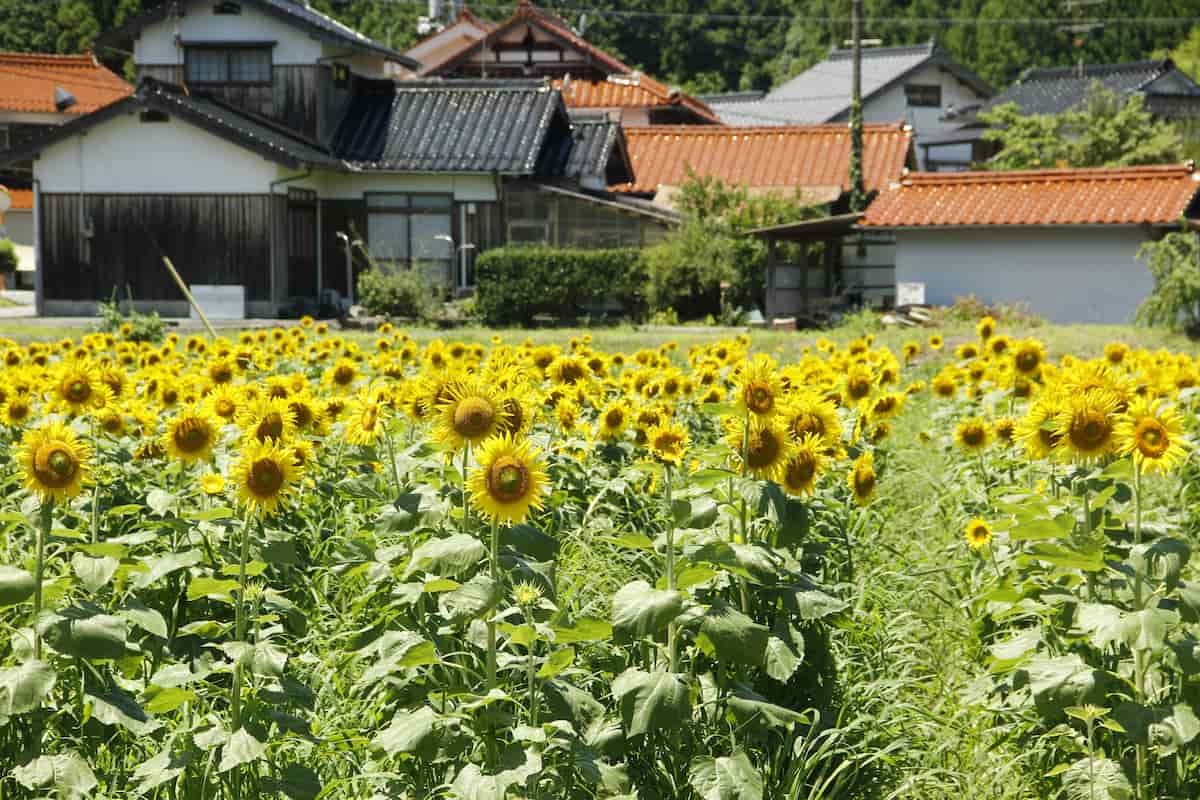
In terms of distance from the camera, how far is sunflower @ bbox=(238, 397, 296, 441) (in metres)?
4.09

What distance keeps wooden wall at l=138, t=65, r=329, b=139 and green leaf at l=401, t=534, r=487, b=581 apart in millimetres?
25776

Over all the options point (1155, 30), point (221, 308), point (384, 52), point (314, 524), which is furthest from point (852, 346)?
point (1155, 30)

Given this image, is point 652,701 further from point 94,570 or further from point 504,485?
point 94,570

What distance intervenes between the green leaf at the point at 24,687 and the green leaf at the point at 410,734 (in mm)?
705

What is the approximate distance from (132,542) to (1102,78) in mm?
50400

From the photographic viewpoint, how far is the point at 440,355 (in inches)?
247

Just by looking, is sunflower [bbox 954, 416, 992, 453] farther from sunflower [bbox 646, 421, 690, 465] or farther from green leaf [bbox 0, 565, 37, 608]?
green leaf [bbox 0, 565, 37, 608]

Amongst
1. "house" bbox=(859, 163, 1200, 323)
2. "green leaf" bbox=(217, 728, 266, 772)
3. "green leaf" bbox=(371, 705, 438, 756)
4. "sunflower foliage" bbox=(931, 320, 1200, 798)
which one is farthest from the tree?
"green leaf" bbox=(217, 728, 266, 772)

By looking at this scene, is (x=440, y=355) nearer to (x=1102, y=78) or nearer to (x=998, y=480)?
(x=998, y=480)

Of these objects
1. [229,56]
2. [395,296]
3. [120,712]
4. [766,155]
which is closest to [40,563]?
[120,712]

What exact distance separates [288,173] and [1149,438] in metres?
24.1

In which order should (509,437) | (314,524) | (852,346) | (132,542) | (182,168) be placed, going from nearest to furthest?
(509,437), (132,542), (314,524), (852,346), (182,168)

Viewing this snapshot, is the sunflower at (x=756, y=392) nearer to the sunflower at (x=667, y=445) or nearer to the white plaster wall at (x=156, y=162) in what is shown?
the sunflower at (x=667, y=445)

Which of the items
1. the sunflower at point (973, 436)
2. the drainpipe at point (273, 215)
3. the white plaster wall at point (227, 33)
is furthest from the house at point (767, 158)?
the sunflower at point (973, 436)
